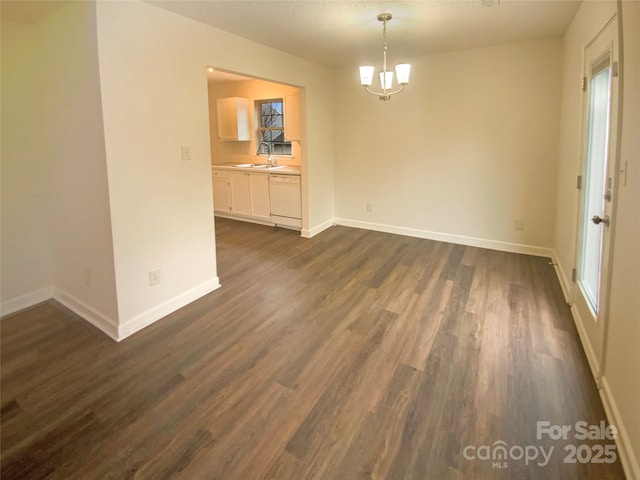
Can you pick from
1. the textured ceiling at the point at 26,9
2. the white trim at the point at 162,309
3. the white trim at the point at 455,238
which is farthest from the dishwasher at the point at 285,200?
the textured ceiling at the point at 26,9

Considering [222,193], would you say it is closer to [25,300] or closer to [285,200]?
[285,200]

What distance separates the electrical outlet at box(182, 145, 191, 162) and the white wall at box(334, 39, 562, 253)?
2933 millimetres

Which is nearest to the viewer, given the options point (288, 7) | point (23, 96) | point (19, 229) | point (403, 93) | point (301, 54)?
point (288, 7)

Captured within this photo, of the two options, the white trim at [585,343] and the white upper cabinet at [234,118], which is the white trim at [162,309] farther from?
the white upper cabinet at [234,118]

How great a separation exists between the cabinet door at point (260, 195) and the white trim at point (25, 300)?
3.01 m

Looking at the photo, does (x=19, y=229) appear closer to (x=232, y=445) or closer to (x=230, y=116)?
(x=232, y=445)

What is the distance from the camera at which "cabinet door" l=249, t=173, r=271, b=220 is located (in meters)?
5.68

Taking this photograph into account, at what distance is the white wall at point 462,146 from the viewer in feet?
13.5

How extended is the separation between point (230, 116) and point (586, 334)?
19.1 feet

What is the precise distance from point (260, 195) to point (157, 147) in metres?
2.97

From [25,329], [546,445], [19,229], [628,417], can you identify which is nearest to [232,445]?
[546,445]

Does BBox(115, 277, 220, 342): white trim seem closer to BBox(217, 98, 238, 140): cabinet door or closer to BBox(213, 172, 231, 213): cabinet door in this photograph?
BBox(213, 172, 231, 213): cabinet door

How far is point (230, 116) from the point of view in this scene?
6324mm

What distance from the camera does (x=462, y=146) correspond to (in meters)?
4.61
